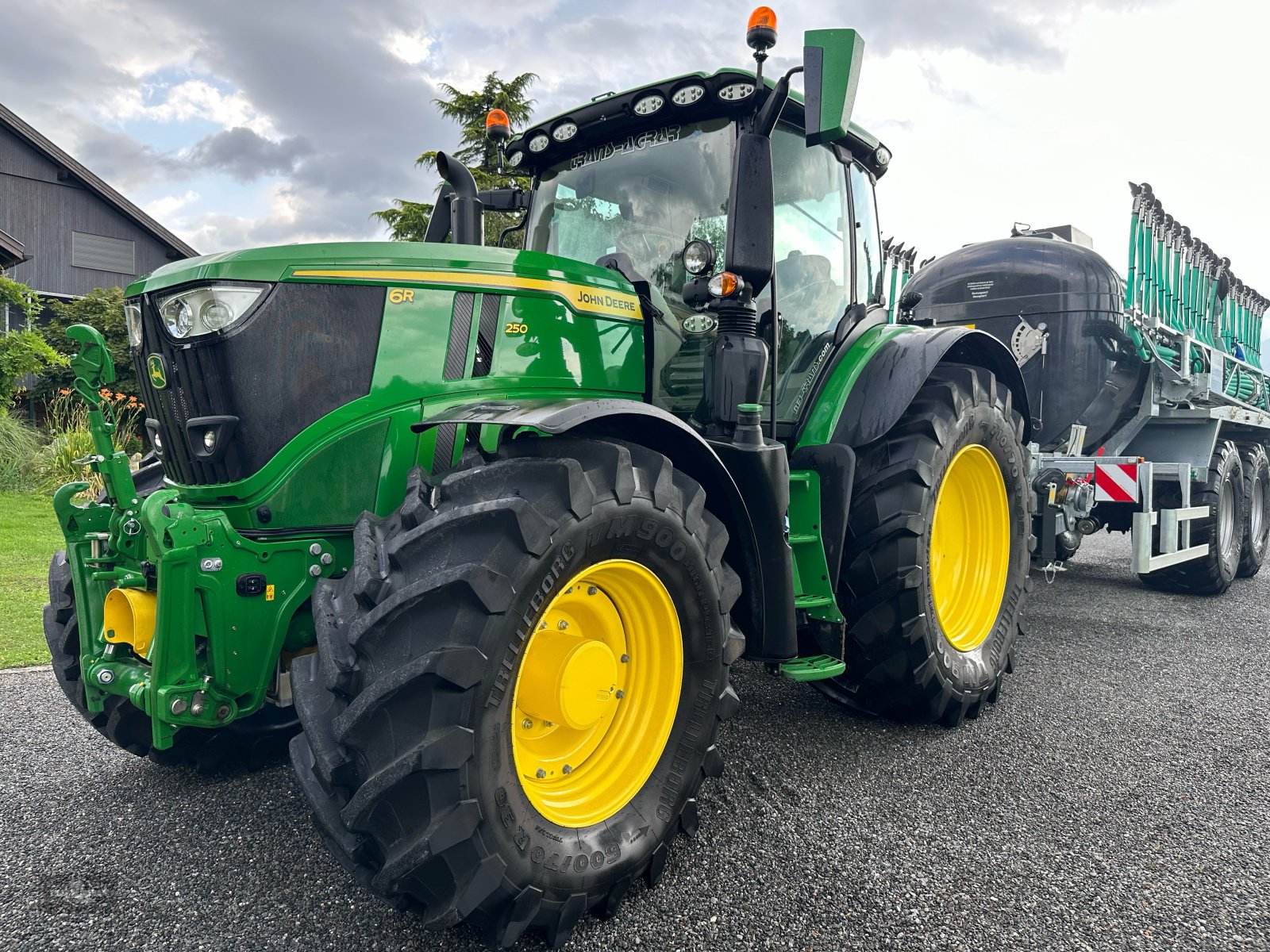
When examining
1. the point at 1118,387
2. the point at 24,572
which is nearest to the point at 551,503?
the point at 1118,387

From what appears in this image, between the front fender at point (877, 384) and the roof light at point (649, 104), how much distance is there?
4.07 ft

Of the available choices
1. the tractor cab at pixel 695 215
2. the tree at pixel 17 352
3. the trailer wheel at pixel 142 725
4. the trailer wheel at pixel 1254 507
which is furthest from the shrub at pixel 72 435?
the trailer wheel at pixel 1254 507

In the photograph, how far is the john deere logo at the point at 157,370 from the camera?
246 centimetres

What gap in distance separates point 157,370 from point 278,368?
17.0 inches

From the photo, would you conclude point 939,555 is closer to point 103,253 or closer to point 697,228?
point 697,228

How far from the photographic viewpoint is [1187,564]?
21.6 ft

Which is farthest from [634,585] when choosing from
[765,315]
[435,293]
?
[765,315]

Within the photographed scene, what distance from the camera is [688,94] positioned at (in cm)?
302

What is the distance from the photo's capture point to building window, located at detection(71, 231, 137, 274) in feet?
66.1

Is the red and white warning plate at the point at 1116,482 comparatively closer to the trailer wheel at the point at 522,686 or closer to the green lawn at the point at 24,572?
the trailer wheel at the point at 522,686

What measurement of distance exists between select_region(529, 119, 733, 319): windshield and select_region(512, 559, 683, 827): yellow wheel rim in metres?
1.25

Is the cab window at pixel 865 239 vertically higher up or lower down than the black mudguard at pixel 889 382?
higher up

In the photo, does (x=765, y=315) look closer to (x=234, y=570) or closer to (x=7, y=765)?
(x=234, y=570)

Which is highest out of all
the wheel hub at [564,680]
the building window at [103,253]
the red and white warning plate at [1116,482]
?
the building window at [103,253]
